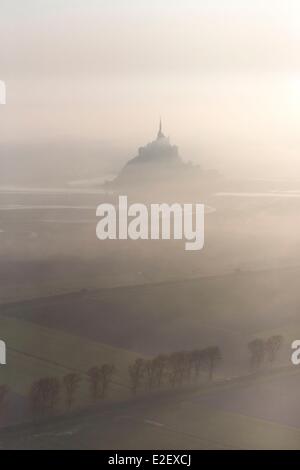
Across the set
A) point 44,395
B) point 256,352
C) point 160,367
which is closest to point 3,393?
point 44,395

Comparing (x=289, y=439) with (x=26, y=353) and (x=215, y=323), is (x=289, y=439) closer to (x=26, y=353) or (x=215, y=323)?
(x=215, y=323)

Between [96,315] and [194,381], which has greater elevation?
[96,315]

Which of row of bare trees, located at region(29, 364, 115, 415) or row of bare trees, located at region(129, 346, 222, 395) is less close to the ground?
row of bare trees, located at region(129, 346, 222, 395)

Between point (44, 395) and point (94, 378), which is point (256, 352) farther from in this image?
point (44, 395)

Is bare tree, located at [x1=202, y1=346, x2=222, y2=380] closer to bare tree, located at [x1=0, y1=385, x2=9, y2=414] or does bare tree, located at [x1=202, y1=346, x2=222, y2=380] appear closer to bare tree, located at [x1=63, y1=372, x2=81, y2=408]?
bare tree, located at [x1=63, y1=372, x2=81, y2=408]

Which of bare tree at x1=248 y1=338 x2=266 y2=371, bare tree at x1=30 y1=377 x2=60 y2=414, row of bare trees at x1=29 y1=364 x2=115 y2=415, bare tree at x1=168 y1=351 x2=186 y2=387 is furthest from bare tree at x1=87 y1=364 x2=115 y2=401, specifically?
bare tree at x1=248 y1=338 x2=266 y2=371
